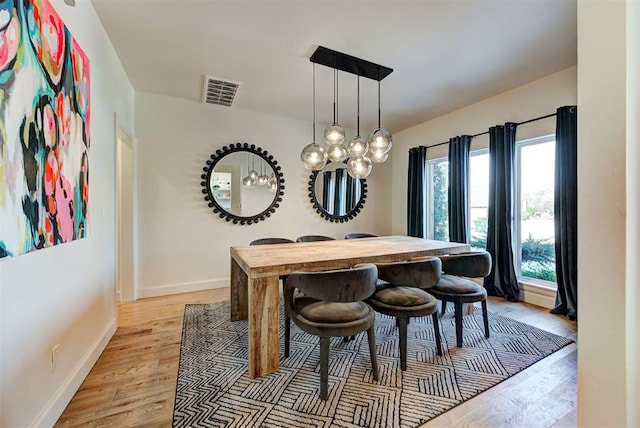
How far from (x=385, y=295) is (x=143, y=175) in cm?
Answer: 330

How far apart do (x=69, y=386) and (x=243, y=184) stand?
113 inches

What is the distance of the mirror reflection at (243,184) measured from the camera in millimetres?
3871

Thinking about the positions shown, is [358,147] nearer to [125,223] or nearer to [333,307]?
[333,307]

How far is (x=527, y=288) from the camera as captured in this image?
10.6 ft

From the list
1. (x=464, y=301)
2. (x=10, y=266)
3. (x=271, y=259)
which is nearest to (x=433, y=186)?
(x=464, y=301)

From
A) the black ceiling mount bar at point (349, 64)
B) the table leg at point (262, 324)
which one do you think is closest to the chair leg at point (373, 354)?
the table leg at point (262, 324)

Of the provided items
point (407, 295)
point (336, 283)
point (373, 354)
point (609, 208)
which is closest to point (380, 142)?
point (407, 295)

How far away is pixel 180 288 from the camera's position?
3.61 m

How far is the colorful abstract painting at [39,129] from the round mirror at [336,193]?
10.5ft

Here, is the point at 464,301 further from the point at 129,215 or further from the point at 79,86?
the point at 129,215

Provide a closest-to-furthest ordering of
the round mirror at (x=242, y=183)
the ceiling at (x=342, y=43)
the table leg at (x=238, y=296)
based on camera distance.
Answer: the ceiling at (x=342, y=43) < the table leg at (x=238, y=296) < the round mirror at (x=242, y=183)

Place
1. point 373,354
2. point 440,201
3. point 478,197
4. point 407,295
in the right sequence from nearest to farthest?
point 373,354 < point 407,295 < point 478,197 < point 440,201

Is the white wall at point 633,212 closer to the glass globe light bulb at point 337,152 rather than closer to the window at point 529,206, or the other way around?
the glass globe light bulb at point 337,152

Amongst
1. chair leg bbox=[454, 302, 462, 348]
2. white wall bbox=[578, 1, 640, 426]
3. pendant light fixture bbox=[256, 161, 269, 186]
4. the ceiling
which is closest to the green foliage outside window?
the ceiling
